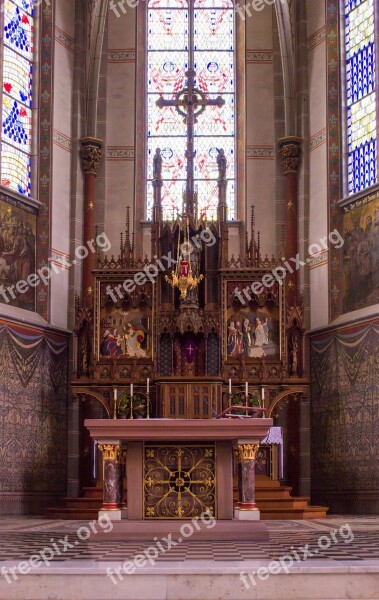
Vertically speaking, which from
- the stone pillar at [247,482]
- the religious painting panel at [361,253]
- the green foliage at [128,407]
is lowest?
the stone pillar at [247,482]

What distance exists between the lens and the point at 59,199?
21359 millimetres

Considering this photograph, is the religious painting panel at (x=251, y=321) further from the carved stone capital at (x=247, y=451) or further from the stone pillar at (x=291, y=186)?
the carved stone capital at (x=247, y=451)

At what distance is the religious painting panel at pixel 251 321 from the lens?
1930 cm

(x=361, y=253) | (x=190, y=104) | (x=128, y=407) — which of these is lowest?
(x=128, y=407)

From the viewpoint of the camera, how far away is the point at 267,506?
58.4ft

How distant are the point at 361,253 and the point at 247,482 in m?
8.71

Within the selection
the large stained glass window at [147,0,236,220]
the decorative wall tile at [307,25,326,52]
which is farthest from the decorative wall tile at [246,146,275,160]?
the decorative wall tile at [307,25,326,52]

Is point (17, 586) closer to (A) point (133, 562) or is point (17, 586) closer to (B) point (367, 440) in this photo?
(A) point (133, 562)

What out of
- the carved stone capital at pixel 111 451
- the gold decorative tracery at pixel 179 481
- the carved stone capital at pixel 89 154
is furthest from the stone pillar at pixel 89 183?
the carved stone capital at pixel 111 451

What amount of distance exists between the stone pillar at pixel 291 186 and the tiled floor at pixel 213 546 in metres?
9.01

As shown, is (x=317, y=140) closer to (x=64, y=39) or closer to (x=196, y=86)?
(x=196, y=86)

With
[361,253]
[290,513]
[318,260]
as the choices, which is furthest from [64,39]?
[290,513]

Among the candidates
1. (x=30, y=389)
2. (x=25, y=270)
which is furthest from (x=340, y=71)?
(x=30, y=389)

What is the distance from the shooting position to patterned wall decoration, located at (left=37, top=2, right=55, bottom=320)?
2062 cm
